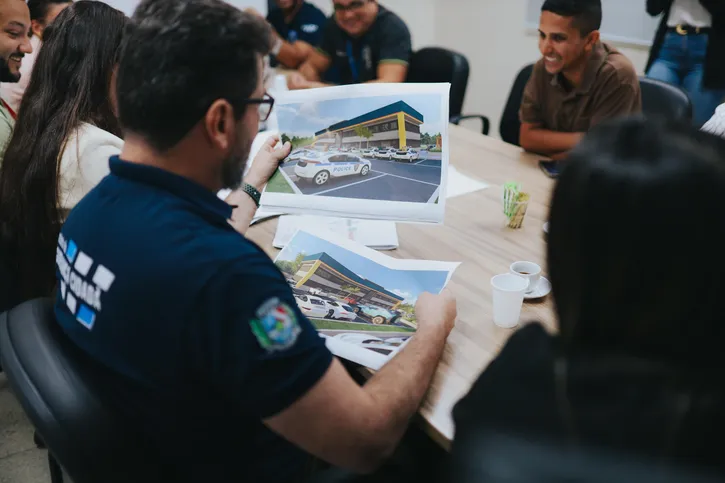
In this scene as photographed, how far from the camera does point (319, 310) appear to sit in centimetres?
114

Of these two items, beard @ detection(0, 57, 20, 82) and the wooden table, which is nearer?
the wooden table

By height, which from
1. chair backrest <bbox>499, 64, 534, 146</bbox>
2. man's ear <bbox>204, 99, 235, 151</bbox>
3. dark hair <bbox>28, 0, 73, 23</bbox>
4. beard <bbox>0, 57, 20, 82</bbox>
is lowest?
chair backrest <bbox>499, 64, 534, 146</bbox>

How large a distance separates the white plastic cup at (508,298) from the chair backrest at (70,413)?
0.62 m

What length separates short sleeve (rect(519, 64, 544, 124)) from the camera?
2.10 metres

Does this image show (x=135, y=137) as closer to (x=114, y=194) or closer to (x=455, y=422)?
(x=114, y=194)

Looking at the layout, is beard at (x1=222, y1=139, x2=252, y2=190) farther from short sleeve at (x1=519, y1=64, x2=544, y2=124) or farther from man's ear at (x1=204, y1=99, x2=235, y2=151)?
short sleeve at (x1=519, y1=64, x2=544, y2=124)

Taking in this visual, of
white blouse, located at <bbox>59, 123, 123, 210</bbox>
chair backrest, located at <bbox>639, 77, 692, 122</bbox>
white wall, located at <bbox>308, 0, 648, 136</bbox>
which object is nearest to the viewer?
white blouse, located at <bbox>59, 123, 123, 210</bbox>

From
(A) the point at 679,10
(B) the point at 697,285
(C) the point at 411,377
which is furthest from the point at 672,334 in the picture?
(A) the point at 679,10

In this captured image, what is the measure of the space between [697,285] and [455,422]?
28cm

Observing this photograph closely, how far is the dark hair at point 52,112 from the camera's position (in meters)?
1.36

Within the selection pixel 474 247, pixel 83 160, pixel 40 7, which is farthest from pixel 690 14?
pixel 40 7

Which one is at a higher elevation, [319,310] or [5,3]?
[5,3]

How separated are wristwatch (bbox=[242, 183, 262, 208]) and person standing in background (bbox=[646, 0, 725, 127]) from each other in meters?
1.86

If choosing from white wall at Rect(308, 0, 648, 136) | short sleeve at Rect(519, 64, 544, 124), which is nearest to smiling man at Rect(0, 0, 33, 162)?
short sleeve at Rect(519, 64, 544, 124)
